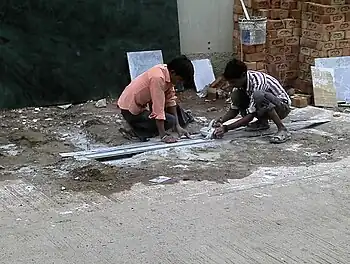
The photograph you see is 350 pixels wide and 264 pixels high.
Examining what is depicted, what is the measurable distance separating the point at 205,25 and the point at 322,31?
5.74ft

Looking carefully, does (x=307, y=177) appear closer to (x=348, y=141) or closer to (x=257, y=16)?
(x=348, y=141)

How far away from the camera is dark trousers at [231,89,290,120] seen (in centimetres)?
778

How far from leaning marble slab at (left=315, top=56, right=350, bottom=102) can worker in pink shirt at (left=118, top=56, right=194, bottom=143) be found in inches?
121

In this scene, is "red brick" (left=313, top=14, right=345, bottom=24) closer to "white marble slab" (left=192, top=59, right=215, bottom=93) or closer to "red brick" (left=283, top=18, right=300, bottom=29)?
"red brick" (left=283, top=18, right=300, bottom=29)

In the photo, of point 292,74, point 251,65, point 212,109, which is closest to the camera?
point 212,109

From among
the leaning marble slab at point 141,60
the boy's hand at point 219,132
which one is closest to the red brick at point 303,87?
the leaning marble slab at point 141,60

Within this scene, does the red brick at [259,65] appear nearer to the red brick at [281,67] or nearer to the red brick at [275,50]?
the red brick at [275,50]

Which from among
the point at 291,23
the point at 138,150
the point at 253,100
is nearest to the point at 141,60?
the point at 291,23

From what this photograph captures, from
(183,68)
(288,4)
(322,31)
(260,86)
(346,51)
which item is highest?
(288,4)

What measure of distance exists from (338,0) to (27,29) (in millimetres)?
4301

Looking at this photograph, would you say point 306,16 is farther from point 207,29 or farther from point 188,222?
point 188,222

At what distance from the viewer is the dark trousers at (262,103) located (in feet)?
25.5

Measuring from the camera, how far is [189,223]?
5.28 meters

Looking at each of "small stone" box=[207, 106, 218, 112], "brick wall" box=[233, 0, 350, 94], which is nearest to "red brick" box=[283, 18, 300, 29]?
"brick wall" box=[233, 0, 350, 94]
